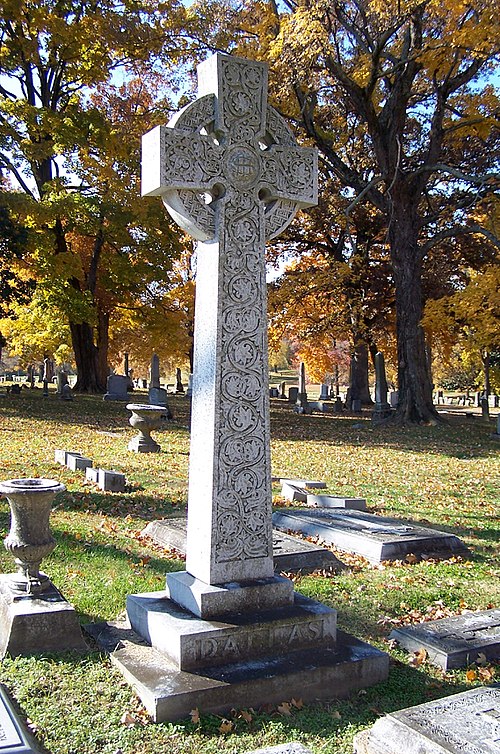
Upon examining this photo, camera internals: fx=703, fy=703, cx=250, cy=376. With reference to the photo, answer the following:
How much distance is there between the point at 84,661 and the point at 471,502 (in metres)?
7.42

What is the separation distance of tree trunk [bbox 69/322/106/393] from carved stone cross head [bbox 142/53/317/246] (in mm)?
24712

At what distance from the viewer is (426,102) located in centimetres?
2289

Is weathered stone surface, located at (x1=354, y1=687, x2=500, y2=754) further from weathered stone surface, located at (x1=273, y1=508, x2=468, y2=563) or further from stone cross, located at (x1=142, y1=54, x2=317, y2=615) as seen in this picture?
weathered stone surface, located at (x1=273, y1=508, x2=468, y2=563)

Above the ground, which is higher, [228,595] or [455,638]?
[228,595]

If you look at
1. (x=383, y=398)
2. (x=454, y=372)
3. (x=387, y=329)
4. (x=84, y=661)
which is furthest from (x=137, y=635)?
(x=454, y=372)

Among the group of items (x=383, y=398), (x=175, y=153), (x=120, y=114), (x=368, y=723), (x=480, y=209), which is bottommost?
(x=368, y=723)

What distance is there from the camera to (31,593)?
4945 mm

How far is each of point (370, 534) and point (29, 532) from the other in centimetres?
398

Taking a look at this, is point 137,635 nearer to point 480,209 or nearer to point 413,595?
point 413,595

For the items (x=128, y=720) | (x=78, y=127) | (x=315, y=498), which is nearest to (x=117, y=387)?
(x=78, y=127)

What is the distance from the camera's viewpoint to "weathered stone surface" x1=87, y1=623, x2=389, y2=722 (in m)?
3.90

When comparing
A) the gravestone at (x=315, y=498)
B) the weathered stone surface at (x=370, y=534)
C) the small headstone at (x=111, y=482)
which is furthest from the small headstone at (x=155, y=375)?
the weathered stone surface at (x=370, y=534)

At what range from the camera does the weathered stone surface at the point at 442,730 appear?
329cm

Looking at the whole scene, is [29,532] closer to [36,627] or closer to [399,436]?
[36,627]
